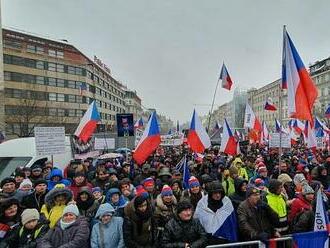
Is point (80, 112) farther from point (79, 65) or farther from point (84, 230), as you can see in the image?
point (84, 230)

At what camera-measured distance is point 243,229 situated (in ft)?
16.0

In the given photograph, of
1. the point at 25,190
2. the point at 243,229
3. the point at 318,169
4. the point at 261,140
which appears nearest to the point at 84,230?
the point at 243,229

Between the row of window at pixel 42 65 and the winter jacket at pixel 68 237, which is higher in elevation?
the row of window at pixel 42 65

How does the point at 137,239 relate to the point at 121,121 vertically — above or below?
below

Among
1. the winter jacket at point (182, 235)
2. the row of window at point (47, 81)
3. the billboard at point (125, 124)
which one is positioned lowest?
the winter jacket at point (182, 235)

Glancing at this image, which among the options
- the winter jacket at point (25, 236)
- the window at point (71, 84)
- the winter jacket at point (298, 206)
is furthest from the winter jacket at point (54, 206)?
the window at point (71, 84)

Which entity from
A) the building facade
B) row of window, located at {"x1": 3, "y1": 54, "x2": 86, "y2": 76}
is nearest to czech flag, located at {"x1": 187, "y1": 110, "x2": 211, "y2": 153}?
the building facade

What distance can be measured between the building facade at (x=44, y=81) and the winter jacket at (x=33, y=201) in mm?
36191

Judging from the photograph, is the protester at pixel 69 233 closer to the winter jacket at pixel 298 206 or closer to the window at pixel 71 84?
the winter jacket at pixel 298 206

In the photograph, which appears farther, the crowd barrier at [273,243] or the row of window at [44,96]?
the row of window at [44,96]

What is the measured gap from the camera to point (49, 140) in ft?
30.1

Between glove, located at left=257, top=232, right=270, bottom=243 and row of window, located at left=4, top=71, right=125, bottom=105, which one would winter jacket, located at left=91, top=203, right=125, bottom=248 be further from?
row of window, located at left=4, top=71, right=125, bottom=105

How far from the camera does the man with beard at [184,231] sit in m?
4.51

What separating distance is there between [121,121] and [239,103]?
76.2 metres
